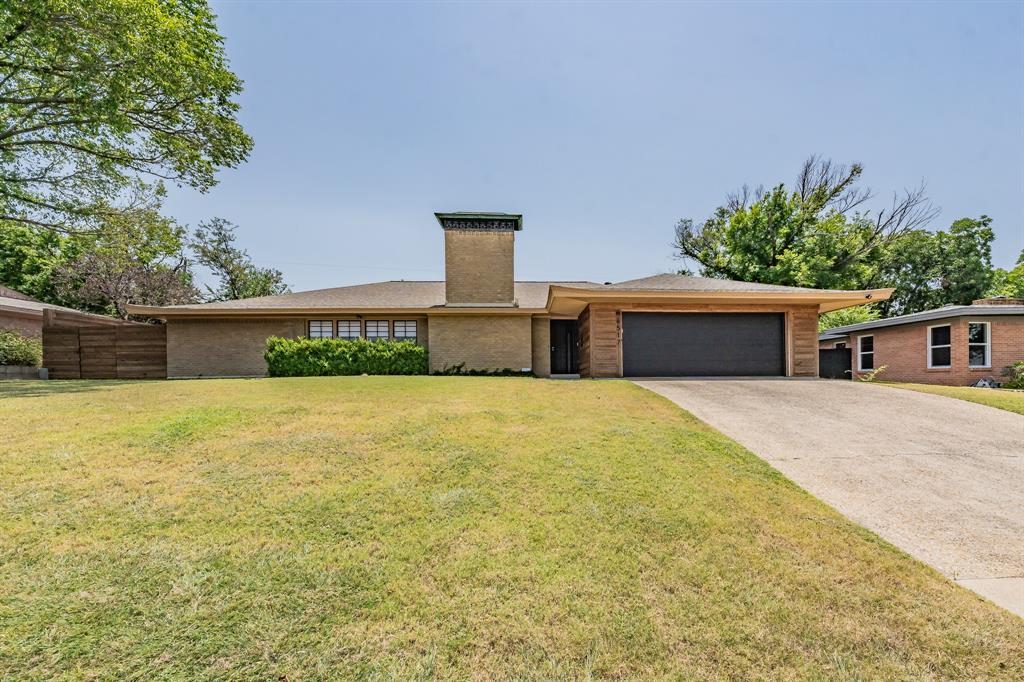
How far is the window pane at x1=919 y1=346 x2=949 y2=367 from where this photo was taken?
15.1 meters

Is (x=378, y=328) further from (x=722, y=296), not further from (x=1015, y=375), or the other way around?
(x=1015, y=375)

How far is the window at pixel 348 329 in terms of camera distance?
51.2 feet

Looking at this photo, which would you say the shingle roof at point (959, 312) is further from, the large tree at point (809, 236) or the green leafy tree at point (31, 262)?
the green leafy tree at point (31, 262)

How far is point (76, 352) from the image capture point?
14.8 metres

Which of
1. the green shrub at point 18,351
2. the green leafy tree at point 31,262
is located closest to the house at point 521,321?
the green shrub at point 18,351

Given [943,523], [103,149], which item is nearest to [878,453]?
[943,523]

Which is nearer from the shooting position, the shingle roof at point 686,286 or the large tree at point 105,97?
the large tree at point 105,97

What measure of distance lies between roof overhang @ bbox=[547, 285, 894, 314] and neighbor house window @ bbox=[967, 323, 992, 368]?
4810 mm

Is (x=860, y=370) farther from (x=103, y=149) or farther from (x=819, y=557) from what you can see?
(x=103, y=149)

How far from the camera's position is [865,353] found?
62.2ft

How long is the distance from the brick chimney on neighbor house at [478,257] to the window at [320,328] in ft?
13.9

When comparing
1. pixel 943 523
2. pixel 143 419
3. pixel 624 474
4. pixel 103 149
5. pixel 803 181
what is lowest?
pixel 943 523

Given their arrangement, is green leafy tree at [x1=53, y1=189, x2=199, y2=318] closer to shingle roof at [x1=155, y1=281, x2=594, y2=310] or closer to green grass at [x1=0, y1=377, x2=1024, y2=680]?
shingle roof at [x1=155, y1=281, x2=594, y2=310]

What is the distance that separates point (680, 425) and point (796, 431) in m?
1.84
